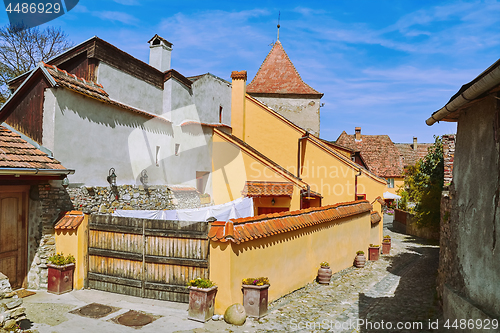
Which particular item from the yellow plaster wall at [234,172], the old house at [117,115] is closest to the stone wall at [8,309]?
the old house at [117,115]

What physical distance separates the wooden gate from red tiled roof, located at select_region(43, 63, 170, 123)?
311cm

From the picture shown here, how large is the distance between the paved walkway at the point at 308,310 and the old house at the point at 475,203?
5.09 ft

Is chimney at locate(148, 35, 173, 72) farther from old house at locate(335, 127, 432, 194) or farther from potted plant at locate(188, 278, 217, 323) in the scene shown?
old house at locate(335, 127, 432, 194)

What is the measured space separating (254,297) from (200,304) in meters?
1.11

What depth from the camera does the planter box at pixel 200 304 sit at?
6.96 meters

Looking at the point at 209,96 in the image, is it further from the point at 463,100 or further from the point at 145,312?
the point at 463,100

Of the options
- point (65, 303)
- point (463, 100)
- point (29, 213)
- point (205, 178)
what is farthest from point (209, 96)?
point (463, 100)

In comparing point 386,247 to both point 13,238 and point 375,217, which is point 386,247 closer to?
point 375,217

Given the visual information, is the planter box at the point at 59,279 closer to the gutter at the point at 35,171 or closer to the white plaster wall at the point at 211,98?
the gutter at the point at 35,171

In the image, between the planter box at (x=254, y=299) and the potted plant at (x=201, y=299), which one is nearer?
the potted plant at (x=201, y=299)

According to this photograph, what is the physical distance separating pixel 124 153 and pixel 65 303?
14.7ft

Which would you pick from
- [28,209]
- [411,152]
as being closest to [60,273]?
[28,209]

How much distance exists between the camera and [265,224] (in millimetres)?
8188

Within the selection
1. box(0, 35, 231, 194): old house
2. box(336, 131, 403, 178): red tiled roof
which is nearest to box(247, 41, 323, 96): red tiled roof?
box(0, 35, 231, 194): old house
